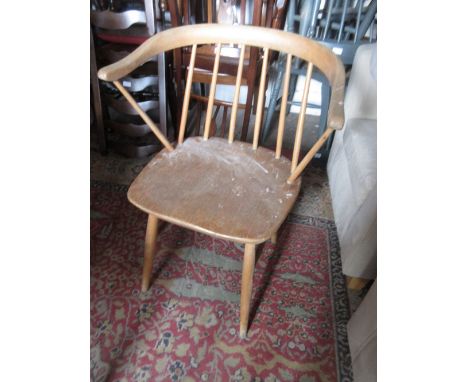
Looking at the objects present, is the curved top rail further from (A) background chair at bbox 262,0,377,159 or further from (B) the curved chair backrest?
(A) background chair at bbox 262,0,377,159

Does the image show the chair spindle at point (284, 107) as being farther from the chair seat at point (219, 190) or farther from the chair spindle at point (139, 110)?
the chair spindle at point (139, 110)

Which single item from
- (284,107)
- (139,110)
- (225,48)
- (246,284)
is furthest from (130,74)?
(246,284)

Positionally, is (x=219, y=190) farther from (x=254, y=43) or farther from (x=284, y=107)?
(x=254, y=43)

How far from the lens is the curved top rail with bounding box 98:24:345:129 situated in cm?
80

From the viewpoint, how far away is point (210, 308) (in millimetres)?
1030

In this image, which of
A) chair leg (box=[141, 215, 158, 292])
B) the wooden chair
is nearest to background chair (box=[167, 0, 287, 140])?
the wooden chair

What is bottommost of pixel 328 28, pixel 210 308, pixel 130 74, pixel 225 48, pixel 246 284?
pixel 210 308

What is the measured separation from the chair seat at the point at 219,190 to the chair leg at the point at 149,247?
0.12 meters

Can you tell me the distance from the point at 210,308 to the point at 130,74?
1.16 metres

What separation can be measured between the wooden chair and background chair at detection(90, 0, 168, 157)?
1.67 ft
